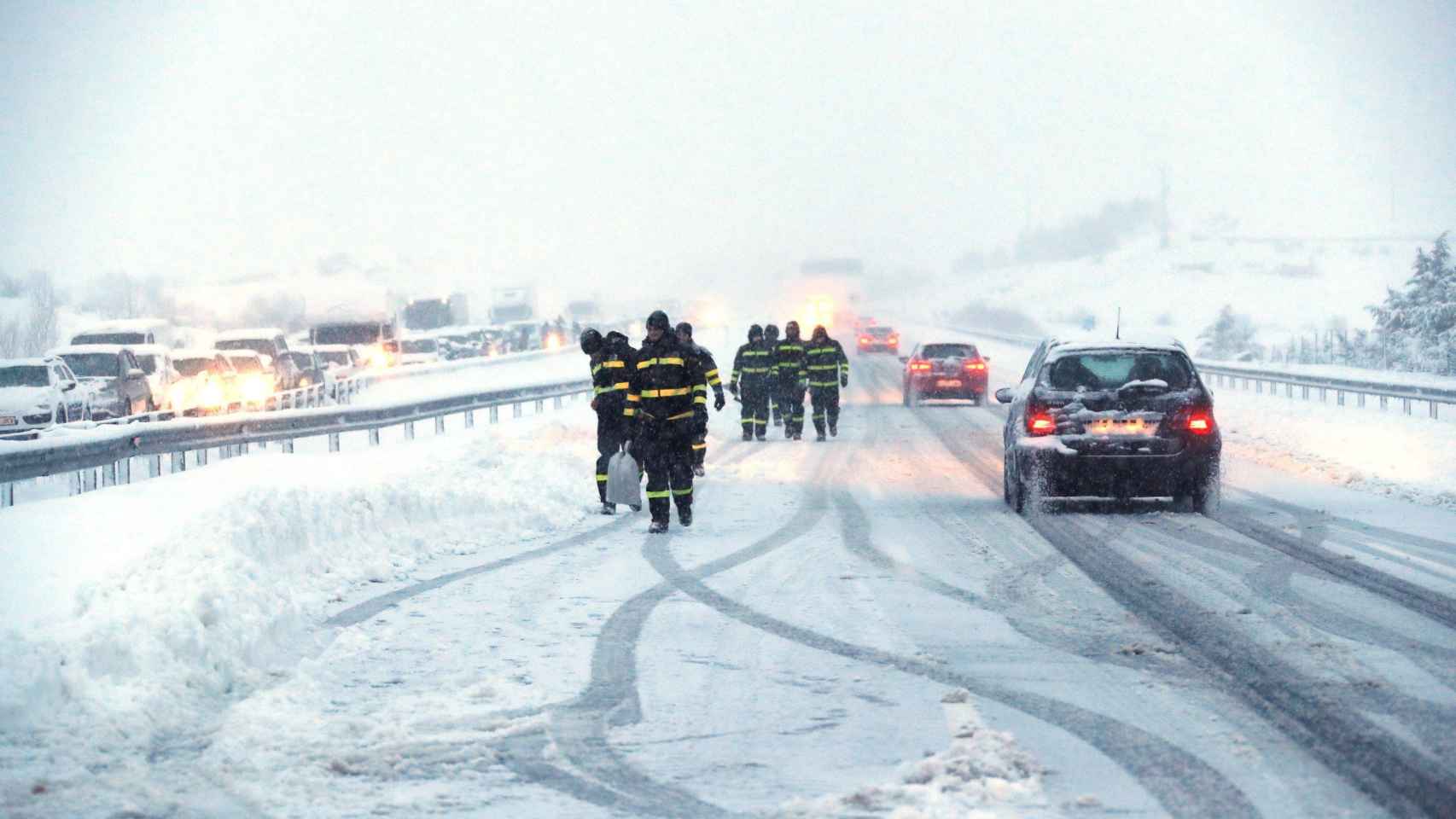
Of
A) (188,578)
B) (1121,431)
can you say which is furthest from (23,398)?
(188,578)

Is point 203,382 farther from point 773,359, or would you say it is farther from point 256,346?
point 773,359

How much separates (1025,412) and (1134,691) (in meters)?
7.80

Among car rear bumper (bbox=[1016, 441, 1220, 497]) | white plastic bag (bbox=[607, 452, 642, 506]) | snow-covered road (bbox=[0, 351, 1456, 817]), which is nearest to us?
snow-covered road (bbox=[0, 351, 1456, 817])

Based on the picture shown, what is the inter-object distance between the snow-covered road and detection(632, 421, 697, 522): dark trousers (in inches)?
17.0

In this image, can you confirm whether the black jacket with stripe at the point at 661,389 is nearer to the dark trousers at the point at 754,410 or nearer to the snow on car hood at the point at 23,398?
the dark trousers at the point at 754,410

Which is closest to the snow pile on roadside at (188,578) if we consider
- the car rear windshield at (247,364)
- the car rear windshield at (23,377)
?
the car rear windshield at (23,377)

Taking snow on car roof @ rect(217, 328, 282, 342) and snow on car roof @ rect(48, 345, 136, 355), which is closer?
snow on car roof @ rect(48, 345, 136, 355)

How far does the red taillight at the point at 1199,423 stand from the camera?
14367 millimetres

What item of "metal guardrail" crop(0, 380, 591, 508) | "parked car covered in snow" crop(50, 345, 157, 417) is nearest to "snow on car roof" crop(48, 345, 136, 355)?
"parked car covered in snow" crop(50, 345, 157, 417)

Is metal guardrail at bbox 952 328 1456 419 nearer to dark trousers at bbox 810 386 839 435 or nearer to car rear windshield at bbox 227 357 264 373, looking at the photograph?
dark trousers at bbox 810 386 839 435

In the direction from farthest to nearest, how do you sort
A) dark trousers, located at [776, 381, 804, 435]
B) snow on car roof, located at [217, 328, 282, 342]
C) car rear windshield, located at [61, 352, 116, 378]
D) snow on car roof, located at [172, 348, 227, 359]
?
snow on car roof, located at [217, 328, 282, 342], snow on car roof, located at [172, 348, 227, 359], car rear windshield, located at [61, 352, 116, 378], dark trousers, located at [776, 381, 804, 435]

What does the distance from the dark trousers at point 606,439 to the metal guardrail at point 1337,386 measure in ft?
47.8

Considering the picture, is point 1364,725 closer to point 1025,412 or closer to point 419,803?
point 419,803

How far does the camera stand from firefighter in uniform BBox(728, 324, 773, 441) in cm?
2502
